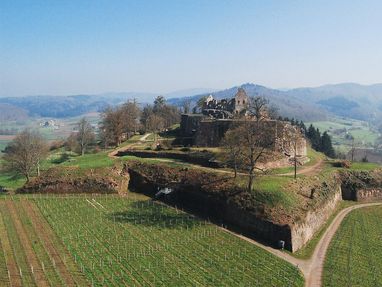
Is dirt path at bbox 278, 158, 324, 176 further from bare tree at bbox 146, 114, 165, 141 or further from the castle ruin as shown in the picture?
bare tree at bbox 146, 114, 165, 141

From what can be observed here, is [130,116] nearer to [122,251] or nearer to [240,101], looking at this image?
[240,101]

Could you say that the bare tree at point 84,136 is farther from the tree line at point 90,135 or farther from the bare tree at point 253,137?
the bare tree at point 253,137

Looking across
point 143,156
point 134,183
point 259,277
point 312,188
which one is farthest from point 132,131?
point 259,277

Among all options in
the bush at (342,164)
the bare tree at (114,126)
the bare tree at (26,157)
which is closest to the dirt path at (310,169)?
the bush at (342,164)

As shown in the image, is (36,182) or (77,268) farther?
(36,182)

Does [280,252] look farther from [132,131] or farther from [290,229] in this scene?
[132,131]

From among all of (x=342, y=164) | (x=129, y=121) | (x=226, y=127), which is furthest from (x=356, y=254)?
(x=129, y=121)

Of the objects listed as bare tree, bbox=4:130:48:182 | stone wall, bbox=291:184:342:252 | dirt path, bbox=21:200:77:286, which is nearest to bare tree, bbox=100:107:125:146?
bare tree, bbox=4:130:48:182
